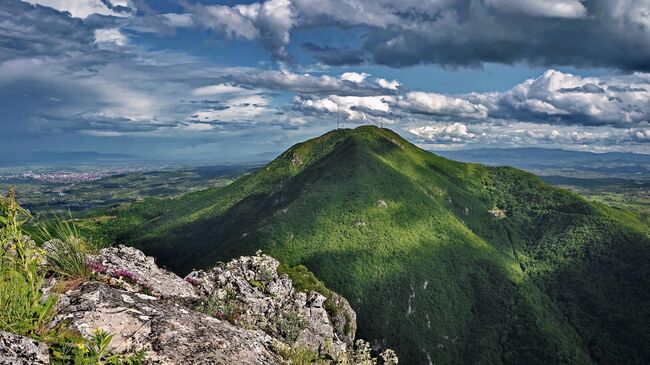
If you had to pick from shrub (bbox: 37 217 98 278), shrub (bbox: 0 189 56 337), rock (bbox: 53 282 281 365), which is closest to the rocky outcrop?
rock (bbox: 53 282 281 365)

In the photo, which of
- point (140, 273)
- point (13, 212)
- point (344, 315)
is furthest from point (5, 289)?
point (344, 315)

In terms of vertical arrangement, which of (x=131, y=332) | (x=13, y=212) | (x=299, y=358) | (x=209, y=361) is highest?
(x=13, y=212)

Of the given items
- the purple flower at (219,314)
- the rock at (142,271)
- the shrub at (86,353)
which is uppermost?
the shrub at (86,353)

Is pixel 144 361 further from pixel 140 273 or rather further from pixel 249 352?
pixel 140 273

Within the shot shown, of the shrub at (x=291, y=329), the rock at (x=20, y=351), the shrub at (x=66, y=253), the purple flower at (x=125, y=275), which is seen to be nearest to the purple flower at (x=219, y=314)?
the shrub at (x=291, y=329)

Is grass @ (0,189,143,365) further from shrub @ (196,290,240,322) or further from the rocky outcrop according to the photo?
shrub @ (196,290,240,322)

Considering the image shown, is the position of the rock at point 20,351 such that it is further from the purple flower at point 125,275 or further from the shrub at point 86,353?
the purple flower at point 125,275
